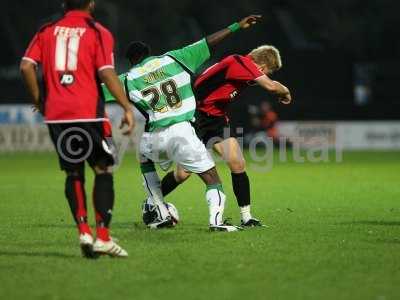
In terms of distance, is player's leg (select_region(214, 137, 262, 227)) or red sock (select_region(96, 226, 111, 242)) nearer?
red sock (select_region(96, 226, 111, 242))

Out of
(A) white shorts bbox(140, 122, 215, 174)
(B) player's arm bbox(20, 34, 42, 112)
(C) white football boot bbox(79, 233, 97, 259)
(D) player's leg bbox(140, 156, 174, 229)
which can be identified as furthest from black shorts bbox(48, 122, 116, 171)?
(D) player's leg bbox(140, 156, 174, 229)

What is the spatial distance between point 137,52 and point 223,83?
4.05ft

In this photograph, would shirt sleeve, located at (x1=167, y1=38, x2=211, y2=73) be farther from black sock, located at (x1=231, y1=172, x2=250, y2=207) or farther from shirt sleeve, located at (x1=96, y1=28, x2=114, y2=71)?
shirt sleeve, located at (x1=96, y1=28, x2=114, y2=71)

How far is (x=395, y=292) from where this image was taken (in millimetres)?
6484

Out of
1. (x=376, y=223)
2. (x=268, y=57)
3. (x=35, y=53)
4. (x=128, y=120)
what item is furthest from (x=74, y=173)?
(x=376, y=223)

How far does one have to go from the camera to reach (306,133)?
32094 mm

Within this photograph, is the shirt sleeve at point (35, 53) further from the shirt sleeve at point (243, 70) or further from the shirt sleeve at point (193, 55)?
the shirt sleeve at point (243, 70)

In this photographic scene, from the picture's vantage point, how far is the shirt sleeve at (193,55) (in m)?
9.68

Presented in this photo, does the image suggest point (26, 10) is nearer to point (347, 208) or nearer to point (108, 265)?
point (347, 208)

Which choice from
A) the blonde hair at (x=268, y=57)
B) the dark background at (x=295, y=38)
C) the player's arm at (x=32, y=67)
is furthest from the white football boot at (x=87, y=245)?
the dark background at (x=295, y=38)

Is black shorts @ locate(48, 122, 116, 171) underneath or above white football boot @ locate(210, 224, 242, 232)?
above

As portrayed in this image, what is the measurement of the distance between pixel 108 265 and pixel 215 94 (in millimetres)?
3544

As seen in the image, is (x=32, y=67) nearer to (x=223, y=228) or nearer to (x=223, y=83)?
(x=223, y=228)

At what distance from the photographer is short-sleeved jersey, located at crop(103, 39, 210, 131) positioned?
32.2 feet
